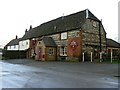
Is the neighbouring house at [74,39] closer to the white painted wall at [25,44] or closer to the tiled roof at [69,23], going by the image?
the tiled roof at [69,23]

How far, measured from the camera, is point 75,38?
36.4 meters

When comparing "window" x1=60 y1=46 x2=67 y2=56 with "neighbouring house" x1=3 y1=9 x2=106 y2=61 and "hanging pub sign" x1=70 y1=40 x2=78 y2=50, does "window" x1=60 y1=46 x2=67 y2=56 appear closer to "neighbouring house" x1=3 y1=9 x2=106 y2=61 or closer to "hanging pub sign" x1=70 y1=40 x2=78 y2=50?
"neighbouring house" x1=3 y1=9 x2=106 y2=61

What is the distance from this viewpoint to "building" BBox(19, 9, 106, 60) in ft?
118

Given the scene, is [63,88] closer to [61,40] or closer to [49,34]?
[61,40]

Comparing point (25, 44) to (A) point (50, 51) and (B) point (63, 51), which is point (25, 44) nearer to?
(A) point (50, 51)

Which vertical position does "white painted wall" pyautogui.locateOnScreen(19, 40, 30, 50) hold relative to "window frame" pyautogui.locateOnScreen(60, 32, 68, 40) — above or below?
below

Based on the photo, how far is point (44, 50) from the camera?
39.6 meters

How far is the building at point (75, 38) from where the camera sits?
35.9 metres

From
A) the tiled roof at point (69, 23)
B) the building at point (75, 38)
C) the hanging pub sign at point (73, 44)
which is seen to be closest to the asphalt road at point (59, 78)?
the building at point (75, 38)

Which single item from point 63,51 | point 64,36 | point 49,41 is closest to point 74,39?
point 64,36

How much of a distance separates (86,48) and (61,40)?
609 centimetres

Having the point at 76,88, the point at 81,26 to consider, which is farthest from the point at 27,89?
the point at 81,26

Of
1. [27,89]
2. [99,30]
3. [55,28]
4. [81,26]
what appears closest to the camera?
[27,89]

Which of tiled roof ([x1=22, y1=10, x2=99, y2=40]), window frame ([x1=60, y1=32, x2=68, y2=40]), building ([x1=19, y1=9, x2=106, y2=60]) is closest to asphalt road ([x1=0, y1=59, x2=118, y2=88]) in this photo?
building ([x1=19, y1=9, x2=106, y2=60])
